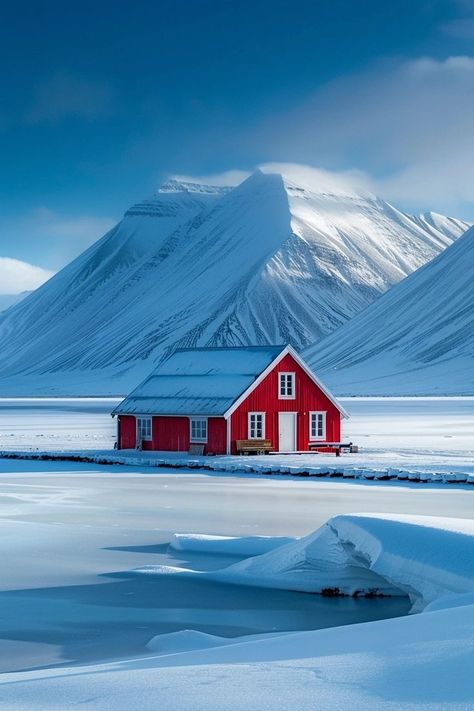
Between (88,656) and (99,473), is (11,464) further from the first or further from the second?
(88,656)

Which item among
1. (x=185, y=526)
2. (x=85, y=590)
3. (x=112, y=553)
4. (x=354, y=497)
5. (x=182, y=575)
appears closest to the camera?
(x=85, y=590)

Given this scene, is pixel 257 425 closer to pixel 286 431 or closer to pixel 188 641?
pixel 286 431

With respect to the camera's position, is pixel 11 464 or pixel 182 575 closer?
pixel 182 575

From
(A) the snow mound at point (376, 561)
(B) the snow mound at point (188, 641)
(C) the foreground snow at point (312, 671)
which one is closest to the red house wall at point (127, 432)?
(A) the snow mound at point (376, 561)

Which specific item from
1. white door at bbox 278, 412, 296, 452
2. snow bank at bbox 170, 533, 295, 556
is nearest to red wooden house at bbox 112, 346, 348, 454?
white door at bbox 278, 412, 296, 452

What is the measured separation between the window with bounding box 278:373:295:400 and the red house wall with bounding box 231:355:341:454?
180 millimetres

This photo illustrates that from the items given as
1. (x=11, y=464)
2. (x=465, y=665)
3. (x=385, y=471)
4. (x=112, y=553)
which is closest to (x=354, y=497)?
(x=385, y=471)

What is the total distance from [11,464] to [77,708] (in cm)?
3669

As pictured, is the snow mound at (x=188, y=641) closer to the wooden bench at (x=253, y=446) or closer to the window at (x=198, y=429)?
the wooden bench at (x=253, y=446)

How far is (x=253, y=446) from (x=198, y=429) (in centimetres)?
267

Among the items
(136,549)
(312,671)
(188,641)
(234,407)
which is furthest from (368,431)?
(312,671)

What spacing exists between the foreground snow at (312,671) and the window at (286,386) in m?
35.4

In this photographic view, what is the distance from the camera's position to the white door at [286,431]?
5081 cm

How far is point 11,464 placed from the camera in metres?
45.0
